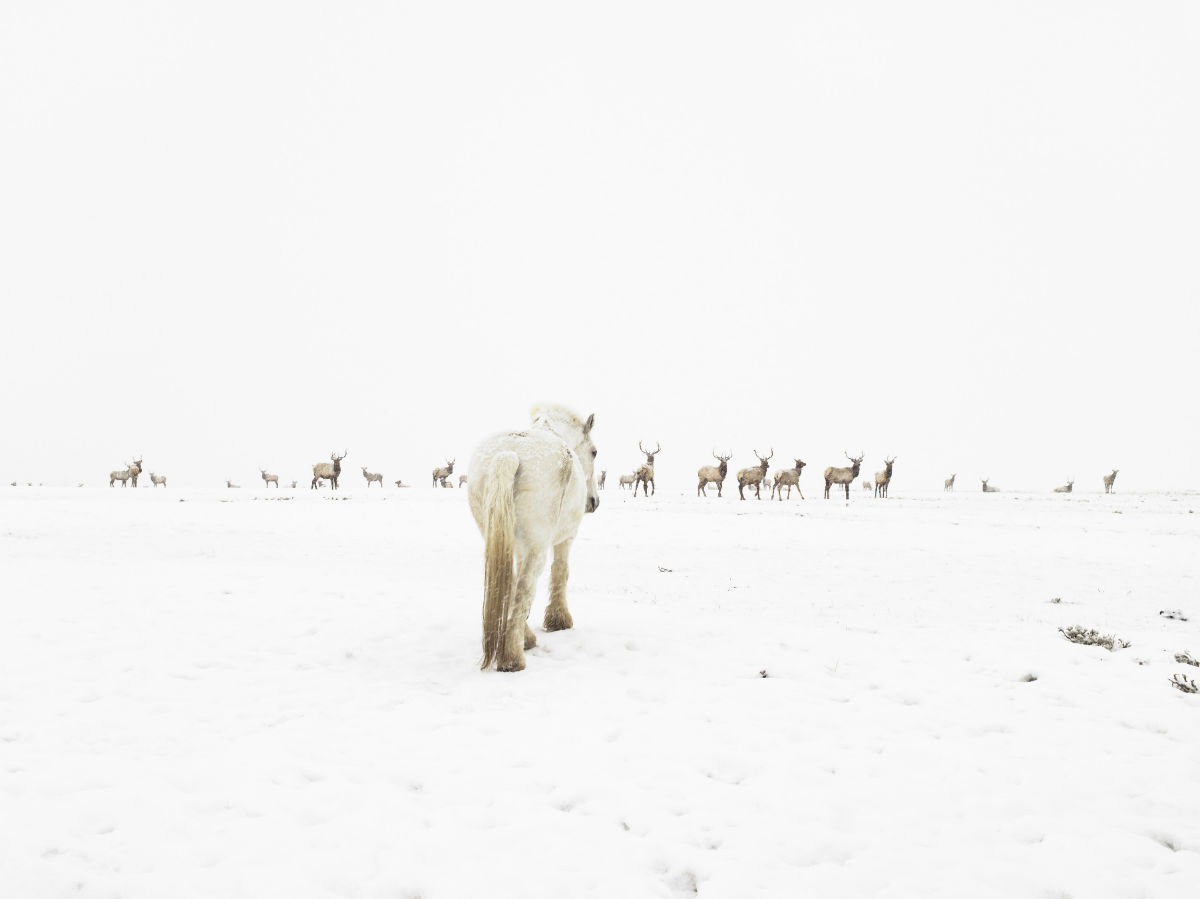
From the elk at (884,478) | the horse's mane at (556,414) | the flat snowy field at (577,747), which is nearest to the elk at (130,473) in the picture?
the flat snowy field at (577,747)

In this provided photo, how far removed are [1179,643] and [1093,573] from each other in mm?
7175

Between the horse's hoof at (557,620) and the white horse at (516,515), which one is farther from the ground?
the white horse at (516,515)

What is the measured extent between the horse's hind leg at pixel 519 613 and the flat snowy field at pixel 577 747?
247mm

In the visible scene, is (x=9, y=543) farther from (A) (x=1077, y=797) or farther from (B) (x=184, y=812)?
(A) (x=1077, y=797)

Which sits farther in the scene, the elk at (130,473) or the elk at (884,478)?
the elk at (130,473)

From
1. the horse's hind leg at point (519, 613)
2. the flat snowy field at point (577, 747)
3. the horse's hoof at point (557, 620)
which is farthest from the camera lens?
the horse's hoof at point (557, 620)

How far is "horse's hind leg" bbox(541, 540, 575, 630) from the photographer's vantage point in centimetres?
761

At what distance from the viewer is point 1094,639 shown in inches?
276

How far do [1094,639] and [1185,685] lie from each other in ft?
5.28

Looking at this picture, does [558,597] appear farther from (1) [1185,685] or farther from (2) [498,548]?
(1) [1185,685]

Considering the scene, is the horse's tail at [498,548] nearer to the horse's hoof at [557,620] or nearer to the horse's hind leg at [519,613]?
the horse's hind leg at [519,613]

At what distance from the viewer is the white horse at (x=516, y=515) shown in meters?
5.70

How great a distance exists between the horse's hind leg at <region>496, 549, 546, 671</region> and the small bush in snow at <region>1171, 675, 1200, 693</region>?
5.95 m

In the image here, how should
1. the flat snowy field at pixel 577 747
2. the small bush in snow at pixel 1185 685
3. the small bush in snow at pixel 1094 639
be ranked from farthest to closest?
the small bush in snow at pixel 1094 639
the small bush in snow at pixel 1185 685
the flat snowy field at pixel 577 747
